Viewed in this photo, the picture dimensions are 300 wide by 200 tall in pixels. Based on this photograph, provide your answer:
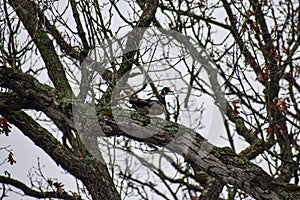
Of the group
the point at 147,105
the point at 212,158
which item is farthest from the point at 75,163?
the point at 212,158

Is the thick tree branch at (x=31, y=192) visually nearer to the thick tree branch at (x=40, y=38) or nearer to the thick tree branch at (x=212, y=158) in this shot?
the thick tree branch at (x=40, y=38)

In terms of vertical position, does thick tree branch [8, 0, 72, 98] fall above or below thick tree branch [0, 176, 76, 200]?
above

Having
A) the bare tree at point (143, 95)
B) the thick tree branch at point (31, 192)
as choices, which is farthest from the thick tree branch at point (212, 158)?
the thick tree branch at point (31, 192)

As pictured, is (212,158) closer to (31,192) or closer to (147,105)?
(147,105)

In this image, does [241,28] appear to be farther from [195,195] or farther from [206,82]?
[195,195]

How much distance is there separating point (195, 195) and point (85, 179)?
2.60 m

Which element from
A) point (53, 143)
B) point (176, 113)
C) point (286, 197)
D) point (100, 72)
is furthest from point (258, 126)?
point (53, 143)

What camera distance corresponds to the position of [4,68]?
336 cm

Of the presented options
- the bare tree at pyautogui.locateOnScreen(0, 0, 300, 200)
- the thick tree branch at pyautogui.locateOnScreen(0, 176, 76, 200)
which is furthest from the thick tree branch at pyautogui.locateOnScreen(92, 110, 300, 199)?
the thick tree branch at pyautogui.locateOnScreen(0, 176, 76, 200)

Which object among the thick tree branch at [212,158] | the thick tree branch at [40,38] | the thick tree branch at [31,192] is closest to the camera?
the thick tree branch at [212,158]

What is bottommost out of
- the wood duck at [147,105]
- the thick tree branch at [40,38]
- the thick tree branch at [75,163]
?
the thick tree branch at [75,163]

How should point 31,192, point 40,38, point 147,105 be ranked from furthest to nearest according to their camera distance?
point 31,192 < point 40,38 < point 147,105

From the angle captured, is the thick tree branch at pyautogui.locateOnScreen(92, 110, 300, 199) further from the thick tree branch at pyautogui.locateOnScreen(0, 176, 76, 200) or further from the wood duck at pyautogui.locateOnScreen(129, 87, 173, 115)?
the thick tree branch at pyautogui.locateOnScreen(0, 176, 76, 200)

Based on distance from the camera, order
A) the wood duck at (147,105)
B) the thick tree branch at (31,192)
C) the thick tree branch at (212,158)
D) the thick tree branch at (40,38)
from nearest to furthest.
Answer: the thick tree branch at (212,158)
the wood duck at (147,105)
the thick tree branch at (40,38)
the thick tree branch at (31,192)
